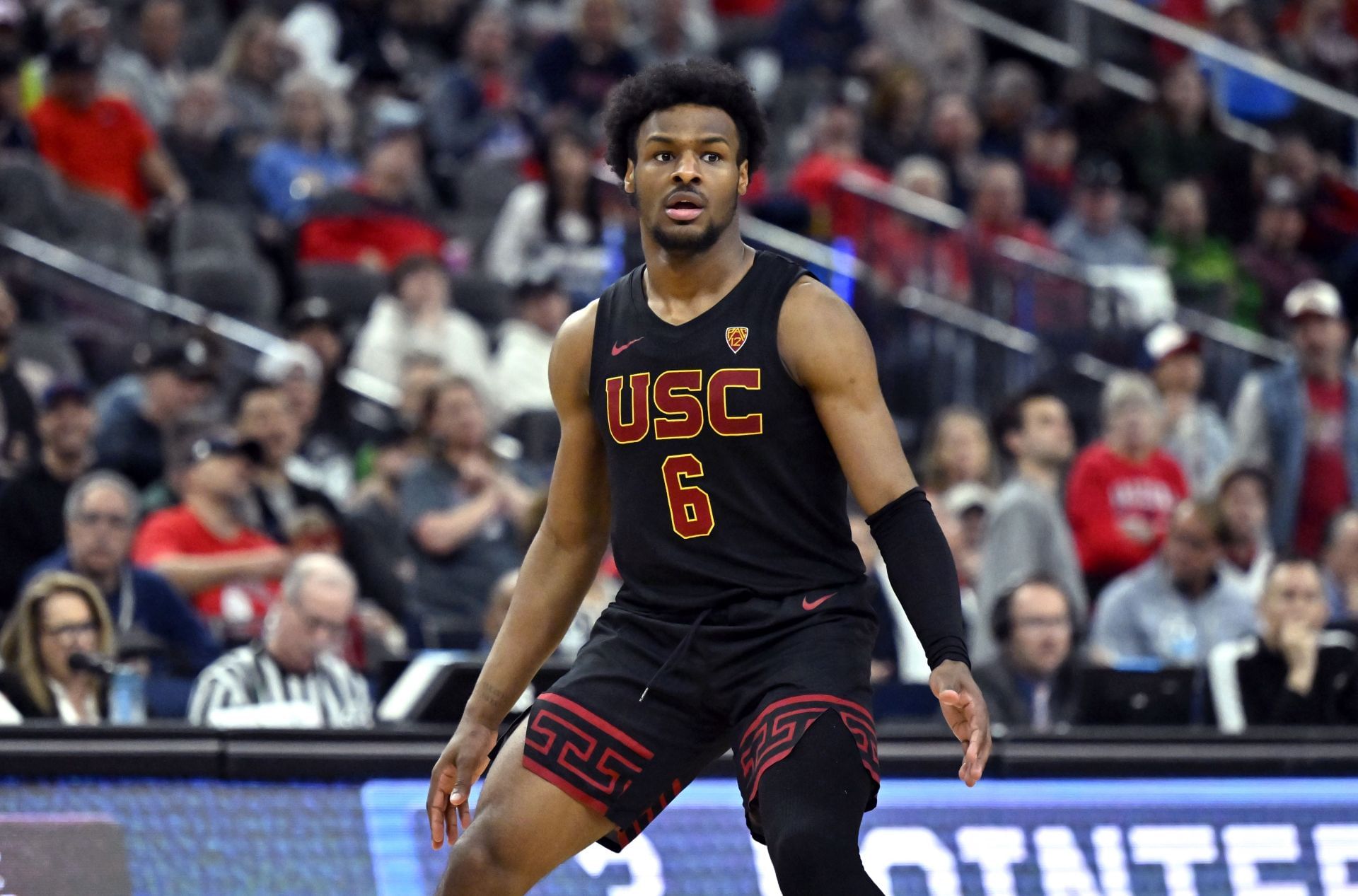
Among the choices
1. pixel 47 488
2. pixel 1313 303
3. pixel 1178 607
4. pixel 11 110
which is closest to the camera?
pixel 47 488

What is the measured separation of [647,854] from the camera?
5570 mm

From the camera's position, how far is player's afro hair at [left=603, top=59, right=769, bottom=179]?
160 inches

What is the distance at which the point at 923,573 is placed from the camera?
387 cm

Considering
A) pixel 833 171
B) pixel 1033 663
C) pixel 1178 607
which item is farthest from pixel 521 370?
pixel 1033 663

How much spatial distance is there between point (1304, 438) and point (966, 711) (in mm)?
7285

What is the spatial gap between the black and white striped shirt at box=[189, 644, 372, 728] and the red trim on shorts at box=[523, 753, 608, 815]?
2.31 metres

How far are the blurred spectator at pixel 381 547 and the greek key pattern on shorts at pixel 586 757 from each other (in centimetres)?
475

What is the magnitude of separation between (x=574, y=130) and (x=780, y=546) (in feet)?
25.5

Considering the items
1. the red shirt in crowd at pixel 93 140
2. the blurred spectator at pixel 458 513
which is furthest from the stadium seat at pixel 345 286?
the blurred spectator at pixel 458 513

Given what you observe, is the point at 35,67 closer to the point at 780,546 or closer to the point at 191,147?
the point at 191,147

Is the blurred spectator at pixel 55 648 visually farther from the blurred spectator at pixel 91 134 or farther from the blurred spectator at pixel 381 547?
the blurred spectator at pixel 91 134

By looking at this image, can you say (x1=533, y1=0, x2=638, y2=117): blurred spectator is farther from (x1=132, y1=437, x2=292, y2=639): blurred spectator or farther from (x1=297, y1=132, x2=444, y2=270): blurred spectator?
(x1=132, y1=437, x2=292, y2=639): blurred spectator

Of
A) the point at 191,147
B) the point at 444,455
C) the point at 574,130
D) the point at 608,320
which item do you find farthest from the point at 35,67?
the point at 608,320

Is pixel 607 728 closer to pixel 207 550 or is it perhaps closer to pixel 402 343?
pixel 207 550
